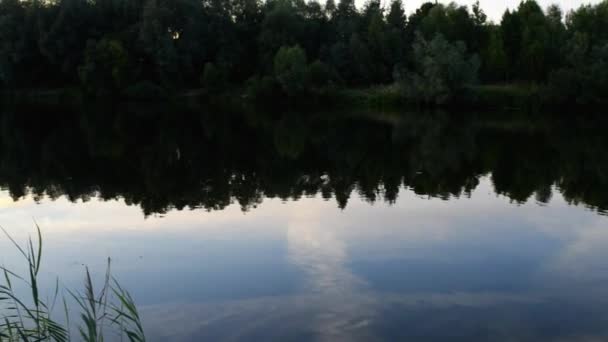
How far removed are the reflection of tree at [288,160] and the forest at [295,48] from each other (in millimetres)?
13873

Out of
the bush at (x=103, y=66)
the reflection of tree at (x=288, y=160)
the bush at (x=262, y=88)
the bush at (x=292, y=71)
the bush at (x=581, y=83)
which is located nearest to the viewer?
the reflection of tree at (x=288, y=160)

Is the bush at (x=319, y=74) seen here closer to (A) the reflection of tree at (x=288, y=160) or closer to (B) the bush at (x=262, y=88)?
(B) the bush at (x=262, y=88)

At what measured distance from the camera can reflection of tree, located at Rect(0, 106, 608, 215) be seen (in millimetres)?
20781

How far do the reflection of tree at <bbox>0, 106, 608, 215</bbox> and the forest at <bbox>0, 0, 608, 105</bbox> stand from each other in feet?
45.5

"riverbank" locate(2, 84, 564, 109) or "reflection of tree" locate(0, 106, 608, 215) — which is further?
"riverbank" locate(2, 84, 564, 109)

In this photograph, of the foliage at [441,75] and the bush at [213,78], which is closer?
the foliage at [441,75]

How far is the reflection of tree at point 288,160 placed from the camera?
20781mm

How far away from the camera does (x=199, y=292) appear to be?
37.7 ft

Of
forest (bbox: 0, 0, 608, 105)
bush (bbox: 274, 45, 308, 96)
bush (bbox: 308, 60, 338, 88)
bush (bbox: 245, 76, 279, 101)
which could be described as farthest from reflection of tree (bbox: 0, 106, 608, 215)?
bush (bbox: 245, 76, 279, 101)

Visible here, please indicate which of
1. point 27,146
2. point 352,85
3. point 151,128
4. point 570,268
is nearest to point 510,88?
point 352,85

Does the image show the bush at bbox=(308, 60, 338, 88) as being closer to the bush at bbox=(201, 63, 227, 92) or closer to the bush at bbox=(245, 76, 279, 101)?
the bush at bbox=(245, 76, 279, 101)

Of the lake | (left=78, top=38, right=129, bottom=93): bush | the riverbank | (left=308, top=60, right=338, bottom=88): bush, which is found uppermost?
(left=78, top=38, right=129, bottom=93): bush

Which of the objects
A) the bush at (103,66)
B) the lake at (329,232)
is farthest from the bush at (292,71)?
the lake at (329,232)

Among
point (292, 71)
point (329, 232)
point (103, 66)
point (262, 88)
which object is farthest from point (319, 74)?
point (329, 232)
